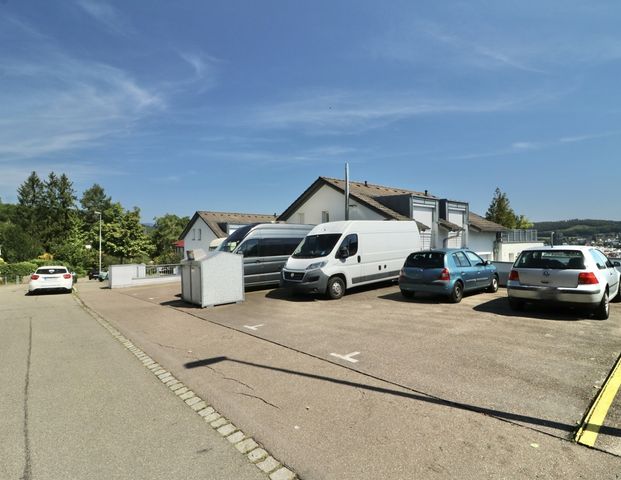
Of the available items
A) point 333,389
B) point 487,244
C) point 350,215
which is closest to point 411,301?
point 333,389

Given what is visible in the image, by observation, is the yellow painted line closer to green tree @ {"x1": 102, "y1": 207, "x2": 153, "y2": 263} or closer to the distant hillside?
the distant hillside

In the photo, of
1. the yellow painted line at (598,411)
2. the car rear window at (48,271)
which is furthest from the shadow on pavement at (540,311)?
the car rear window at (48,271)

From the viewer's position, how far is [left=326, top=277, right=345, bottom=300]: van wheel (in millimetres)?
11492

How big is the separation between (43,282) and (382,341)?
1799cm

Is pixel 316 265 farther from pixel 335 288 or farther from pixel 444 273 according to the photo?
pixel 444 273

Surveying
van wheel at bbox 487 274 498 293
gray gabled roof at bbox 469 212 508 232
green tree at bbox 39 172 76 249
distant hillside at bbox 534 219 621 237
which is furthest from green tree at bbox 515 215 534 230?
green tree at bbox 39 172 76 249

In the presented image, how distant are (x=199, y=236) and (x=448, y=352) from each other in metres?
37.3

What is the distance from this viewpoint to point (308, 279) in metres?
11.3

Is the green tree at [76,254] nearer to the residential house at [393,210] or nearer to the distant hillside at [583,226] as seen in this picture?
the residential house at [393,210]

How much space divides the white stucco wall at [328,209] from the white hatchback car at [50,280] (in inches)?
561

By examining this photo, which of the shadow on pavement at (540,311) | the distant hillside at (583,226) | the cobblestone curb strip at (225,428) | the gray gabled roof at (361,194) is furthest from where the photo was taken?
the distant hillside at (583,226)

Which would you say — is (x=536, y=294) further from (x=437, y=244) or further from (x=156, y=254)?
(x=156, y=254)

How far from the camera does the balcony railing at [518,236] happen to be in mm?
34062

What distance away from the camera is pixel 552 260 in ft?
27.3
